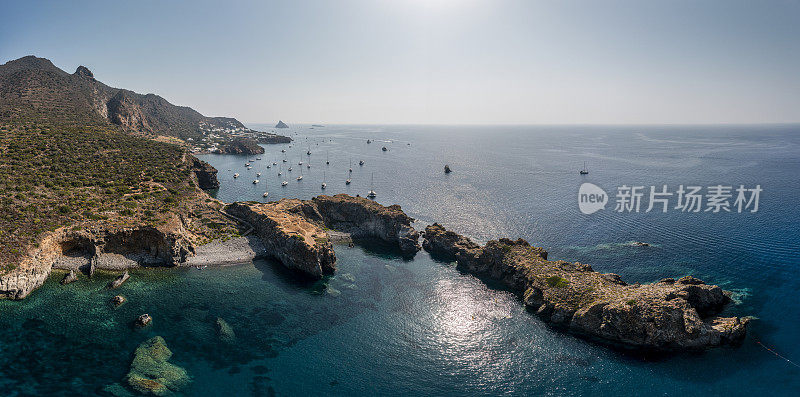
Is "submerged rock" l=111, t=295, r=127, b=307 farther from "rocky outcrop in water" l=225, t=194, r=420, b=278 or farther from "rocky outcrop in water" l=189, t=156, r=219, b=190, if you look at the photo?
"rocky outcrop in water" l=189, t=156, r=219, b=190

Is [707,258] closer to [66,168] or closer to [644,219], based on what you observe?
[644,219]

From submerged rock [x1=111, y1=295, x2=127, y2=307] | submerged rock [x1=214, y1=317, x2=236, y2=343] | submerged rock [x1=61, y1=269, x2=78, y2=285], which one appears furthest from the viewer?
submerged rock [x1=61, y1=269, x2=78, y2=285]

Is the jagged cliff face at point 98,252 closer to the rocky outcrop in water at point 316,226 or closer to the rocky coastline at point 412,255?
the rocky coastline at point 412,255

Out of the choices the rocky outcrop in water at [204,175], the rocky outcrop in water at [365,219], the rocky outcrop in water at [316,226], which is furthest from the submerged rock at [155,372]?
the rocky outcrop in water at [204,175]

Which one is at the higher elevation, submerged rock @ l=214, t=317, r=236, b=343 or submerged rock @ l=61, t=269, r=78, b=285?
submerged rock @ l=61, t=269, r=78, b=285

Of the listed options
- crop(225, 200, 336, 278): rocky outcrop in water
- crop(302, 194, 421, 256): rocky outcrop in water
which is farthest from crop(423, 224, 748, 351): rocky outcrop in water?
crop(225, 200, 336, 278): rocky outcrop in water

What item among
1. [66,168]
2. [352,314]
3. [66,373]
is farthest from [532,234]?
[66,168]
